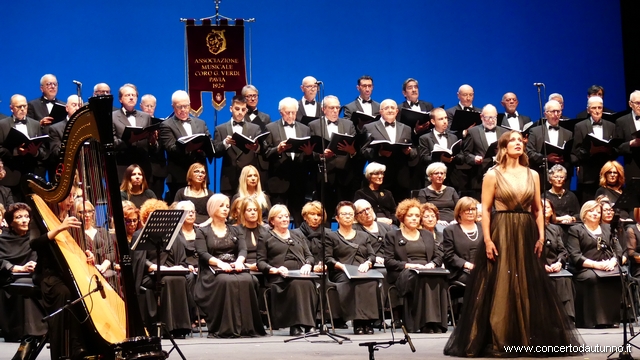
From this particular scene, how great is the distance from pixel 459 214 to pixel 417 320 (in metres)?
1.09

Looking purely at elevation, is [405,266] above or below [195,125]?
below

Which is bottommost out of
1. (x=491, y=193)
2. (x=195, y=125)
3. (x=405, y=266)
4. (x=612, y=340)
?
(x=612, y=340)

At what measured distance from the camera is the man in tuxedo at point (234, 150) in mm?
9367

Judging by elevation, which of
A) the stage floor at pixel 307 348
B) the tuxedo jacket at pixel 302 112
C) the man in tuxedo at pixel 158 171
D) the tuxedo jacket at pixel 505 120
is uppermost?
the tuxedo jacket at pixel 302 112

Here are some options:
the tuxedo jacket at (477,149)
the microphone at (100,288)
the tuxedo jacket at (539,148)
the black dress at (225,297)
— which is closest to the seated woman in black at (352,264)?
the black dress at (225,297)

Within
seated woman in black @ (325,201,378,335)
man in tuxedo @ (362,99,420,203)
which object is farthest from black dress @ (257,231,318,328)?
man in tuxedo @ (362,99,420,203)

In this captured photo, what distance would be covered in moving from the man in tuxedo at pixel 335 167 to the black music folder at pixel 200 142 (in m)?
1.21

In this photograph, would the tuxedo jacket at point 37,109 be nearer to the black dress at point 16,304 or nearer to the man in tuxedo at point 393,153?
the black dress at point 16,304

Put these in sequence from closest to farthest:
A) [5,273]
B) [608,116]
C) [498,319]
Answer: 1. [498,319]
2. [5,273]
3. [608,116]

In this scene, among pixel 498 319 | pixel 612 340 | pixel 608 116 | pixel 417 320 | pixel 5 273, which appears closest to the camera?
pixel 498 319

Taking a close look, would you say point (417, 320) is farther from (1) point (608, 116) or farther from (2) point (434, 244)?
(1) point (608, 116)

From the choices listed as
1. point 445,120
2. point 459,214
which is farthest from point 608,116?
point 459,214

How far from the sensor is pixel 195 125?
9406 millimetres

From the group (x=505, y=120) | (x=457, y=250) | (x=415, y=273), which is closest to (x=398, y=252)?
(x=415, y=273)
